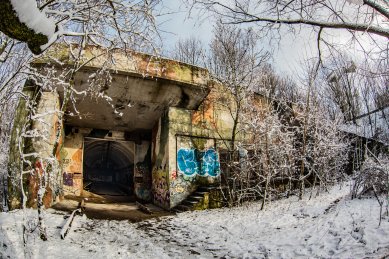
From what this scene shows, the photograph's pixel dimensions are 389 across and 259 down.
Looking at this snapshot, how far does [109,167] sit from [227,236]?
2126 cm

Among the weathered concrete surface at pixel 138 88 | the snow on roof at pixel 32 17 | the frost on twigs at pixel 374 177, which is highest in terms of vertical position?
the weathered concrete surface at pixel 138 88

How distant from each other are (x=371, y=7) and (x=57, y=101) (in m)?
10.7

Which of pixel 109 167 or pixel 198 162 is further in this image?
pixel 109 167

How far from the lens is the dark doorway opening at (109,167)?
1834cm

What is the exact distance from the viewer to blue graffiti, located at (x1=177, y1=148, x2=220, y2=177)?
12.8 m

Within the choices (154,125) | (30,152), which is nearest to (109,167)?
(154,125)

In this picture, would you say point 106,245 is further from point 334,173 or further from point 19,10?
point 334,173

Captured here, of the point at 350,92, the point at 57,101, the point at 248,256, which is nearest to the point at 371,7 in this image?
the point at 248,256

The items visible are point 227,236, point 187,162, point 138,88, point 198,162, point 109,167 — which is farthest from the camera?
point 109,167

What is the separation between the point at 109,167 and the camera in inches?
1057

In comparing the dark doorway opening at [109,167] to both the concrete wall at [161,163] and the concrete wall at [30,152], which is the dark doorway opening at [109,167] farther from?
the concrete wall at [30,152]

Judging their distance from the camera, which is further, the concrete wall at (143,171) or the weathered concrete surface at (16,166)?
the concrete wall at (143,171)

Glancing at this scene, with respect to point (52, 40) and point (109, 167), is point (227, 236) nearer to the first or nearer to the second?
point (52, 40)

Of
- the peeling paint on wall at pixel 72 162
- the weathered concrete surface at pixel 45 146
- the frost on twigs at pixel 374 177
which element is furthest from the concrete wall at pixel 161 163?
the frost on twigs at pixel 374 177
